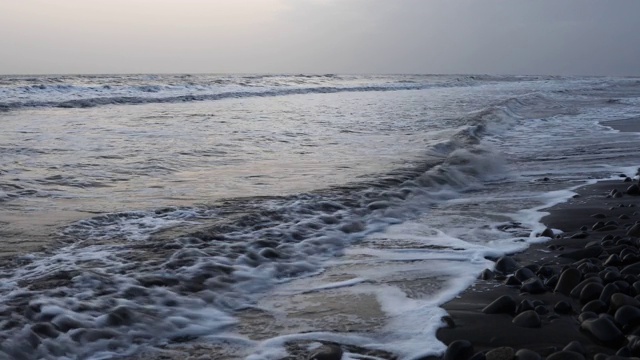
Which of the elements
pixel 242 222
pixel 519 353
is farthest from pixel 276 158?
pixel 519 353

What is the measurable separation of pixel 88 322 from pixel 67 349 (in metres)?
0.27

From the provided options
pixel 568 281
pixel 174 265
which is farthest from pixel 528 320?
pixel 174 265

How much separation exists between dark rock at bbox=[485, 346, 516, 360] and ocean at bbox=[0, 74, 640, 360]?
353mm

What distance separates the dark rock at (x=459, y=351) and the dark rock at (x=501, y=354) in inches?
3.8

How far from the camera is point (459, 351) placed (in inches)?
112

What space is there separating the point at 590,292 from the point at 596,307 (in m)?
0.18

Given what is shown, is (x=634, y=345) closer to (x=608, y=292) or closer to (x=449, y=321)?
(x=608, y=292)

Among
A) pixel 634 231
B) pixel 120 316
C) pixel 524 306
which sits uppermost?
pixel 634 231

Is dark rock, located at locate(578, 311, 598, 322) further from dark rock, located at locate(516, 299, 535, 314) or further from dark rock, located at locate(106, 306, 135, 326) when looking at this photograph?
dark rock, located at locate(106, 306, 135, 326)

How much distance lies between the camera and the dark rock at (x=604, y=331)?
2.90 meters

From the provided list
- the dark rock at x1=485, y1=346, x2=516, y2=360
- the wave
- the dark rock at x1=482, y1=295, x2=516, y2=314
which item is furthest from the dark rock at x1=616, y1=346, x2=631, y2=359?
the wave

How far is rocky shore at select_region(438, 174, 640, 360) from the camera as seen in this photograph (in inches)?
113

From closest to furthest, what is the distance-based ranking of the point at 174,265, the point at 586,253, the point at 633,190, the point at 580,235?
the point at 174,265, the point at 586,253, the point at 580,235, the point at 633,190

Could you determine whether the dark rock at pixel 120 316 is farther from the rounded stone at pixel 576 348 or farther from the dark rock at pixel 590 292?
the dark rock at pixel 590 292
